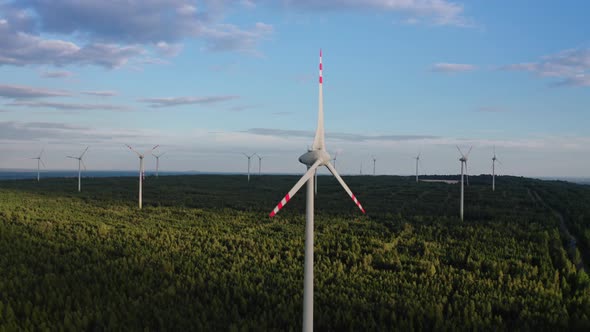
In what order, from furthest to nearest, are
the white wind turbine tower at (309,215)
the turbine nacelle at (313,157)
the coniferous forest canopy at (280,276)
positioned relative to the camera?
the coniferous forest canopy at (280,276)
the turbine nacelle at (313,157)
the white wind turbine tower at (309,215)

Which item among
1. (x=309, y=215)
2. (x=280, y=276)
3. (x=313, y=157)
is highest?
(x=313, y=157)

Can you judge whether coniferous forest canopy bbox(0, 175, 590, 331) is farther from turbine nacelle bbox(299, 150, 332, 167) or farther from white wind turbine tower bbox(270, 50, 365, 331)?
turbine nacelle bbox(299, 150, 332, 167)

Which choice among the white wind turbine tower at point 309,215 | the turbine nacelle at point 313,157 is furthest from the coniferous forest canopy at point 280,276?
the turbine nacelle at point 313,157

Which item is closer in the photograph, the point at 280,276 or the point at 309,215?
the point at 309,215

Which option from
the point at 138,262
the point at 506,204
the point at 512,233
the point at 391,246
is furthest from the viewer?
the point at 506,204

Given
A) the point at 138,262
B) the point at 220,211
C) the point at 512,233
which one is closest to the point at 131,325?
the point at 138,262

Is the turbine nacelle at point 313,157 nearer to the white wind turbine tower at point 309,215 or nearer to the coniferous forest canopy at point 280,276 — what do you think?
the white wind turbine tower at point 309,215

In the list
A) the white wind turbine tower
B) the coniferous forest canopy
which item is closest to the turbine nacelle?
the white wind turbine tower

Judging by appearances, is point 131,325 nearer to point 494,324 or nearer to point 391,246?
point 494,324

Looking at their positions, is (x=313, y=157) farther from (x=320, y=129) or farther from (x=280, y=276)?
(x=280, y=276)

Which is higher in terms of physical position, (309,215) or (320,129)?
(320,129)

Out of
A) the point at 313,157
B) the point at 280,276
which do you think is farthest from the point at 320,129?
the point at 280,276
